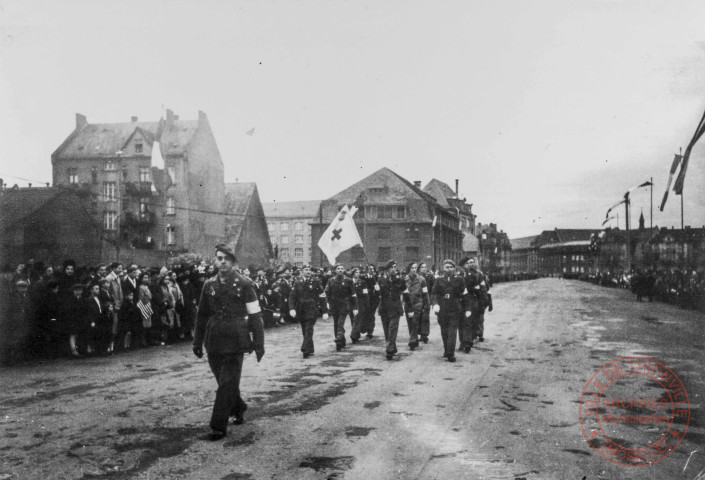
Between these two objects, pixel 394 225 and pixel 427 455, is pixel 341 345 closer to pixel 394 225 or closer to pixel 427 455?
pixel 427 455

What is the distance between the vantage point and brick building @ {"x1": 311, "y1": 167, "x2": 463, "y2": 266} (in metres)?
Result: 67.5

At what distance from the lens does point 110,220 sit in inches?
2144

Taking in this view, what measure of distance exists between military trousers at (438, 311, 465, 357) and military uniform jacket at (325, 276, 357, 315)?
259cm

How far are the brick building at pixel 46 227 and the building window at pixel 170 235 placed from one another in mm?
11235

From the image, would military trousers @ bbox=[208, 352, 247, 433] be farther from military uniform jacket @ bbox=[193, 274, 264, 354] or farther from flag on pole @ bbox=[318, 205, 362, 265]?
flag on pole @ bbox=[318, 205, 362, 265]

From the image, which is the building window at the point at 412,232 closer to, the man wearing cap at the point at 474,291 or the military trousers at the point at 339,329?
the man wearing cap at the point at 474,291

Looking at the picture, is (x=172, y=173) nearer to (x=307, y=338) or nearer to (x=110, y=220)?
(x=110, y=220)

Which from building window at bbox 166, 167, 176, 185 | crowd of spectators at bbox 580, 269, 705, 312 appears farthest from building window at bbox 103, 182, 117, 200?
crowd of spectators at bbox 580, 269, 705, 312

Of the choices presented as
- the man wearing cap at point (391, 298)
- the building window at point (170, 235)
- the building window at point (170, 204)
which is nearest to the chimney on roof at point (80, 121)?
the building window at point (170, 204)

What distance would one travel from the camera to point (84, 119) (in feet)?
192

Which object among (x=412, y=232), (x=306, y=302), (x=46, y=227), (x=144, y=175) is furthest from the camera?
(x=412, y=232)

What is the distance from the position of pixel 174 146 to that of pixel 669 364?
48191mm

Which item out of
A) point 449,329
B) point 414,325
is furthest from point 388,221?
point 449,329

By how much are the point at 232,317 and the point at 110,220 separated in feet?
171
